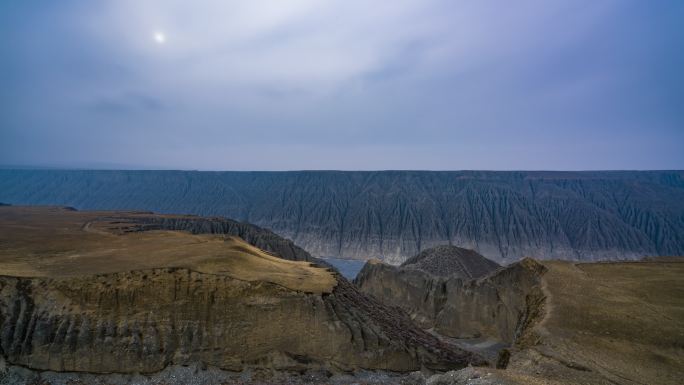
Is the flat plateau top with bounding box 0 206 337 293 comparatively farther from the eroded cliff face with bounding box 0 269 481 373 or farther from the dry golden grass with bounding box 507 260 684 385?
the dry golden grass with bounding box 507 260 684 385

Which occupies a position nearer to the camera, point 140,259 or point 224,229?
point 140,259

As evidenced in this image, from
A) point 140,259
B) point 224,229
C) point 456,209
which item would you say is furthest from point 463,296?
point 456,209

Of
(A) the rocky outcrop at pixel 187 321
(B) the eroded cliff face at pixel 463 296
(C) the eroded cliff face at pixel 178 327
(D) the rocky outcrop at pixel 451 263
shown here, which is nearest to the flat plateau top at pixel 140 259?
(A) the rocky outcrop at pixel 187 321

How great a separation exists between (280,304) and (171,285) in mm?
6574

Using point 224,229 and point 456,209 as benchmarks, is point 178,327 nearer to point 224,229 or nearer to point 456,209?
point 224,229

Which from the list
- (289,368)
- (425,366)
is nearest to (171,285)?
(289,368)

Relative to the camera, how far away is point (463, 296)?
4009 centimetres

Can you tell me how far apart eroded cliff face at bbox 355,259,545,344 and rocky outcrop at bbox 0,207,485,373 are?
8.16 meters

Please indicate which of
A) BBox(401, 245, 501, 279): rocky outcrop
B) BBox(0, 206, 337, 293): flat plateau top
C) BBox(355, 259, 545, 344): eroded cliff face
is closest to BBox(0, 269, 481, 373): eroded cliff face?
BBox(0, 206, 337, 293): flat plateau top

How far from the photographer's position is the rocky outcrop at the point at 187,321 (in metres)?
22.3

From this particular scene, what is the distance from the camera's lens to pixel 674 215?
93.7m

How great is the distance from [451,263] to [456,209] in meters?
54.4

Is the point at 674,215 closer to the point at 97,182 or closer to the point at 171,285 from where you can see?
the point at 171,285

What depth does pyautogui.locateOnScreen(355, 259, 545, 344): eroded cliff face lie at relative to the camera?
32062mm
